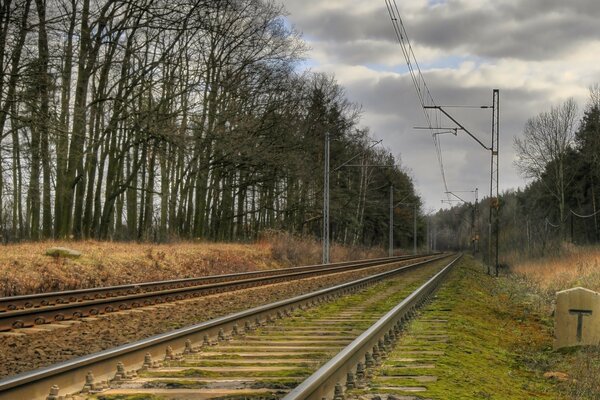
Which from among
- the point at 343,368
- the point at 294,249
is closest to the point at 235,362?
the point at 343,368

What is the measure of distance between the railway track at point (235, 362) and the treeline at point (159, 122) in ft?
44.3

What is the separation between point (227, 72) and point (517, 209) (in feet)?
295

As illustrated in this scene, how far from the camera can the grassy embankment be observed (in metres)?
18.1

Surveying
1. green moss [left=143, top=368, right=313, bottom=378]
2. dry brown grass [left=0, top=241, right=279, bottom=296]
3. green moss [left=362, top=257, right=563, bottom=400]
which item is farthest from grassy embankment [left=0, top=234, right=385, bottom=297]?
green moss [left=143, top=368, right=313, bottom=378]

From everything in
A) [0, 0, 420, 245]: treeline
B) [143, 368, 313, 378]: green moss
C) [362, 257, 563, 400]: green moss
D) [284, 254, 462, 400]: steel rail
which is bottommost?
[362, 257, 563, 400]: green moss

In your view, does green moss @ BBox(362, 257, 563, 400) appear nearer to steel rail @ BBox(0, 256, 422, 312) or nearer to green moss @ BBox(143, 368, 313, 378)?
A: green moss @ BBox(143, 368, 313, 378)

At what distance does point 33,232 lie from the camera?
111 ft

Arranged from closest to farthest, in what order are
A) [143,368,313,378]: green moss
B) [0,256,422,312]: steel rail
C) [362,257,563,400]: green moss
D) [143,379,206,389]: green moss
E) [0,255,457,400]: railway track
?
[0,255,457,400]: railway track, [143,379,206,389]: green moss, [362,257,563,400]: green moss, [143,368,313,378]: green moss, [0,256,422,312]: steel rail

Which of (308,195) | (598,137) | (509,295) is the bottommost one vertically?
(509,295)

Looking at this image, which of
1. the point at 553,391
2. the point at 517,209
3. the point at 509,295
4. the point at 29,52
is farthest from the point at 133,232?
the point at 517,209

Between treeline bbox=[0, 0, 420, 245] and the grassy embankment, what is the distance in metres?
3.89

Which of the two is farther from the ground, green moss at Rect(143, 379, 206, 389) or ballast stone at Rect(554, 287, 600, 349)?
ballast stone at Rect(554, 287, 600, 349)

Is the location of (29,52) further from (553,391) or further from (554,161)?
(554,161)

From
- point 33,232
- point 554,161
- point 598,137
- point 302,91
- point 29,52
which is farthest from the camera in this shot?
point 554,161
